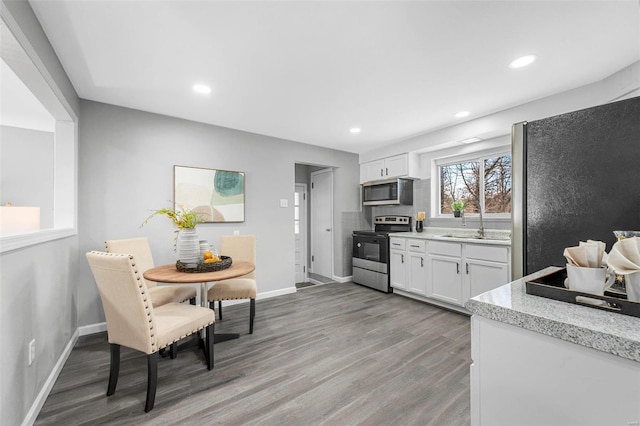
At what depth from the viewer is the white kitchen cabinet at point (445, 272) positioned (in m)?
3.20

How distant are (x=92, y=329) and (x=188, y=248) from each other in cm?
153

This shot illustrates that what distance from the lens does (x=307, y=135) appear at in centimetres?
393

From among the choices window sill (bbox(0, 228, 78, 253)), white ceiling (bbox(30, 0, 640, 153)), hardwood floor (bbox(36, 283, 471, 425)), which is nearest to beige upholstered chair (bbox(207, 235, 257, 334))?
hardwood floor (bbox(36, 283, 471, 425))

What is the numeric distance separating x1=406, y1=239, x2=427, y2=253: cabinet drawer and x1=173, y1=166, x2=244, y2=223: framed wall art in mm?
2391

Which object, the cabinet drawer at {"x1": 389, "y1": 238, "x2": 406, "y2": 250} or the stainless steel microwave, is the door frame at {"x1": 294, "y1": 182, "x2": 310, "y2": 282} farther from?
the cabinet drawer at {"x1": 389, "y1": 238, "x2": 406, "y2": 250}

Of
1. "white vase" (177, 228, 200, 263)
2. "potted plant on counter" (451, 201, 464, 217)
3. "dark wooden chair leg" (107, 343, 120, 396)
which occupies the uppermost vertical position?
"potted plant on counter" (451, 201, 464, 217)

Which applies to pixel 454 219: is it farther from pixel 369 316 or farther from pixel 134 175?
pixel 134 175

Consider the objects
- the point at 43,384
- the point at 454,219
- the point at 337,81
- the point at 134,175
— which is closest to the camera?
the point at 43,384

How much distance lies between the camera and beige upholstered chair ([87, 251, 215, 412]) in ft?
5.15

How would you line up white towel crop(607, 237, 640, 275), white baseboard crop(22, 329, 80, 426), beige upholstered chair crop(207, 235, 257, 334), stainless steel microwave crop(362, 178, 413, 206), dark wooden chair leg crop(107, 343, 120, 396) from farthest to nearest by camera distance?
1. stainless steel microwave crop(362, 178, 413, 206)
2. beige upholstered chair crop(207, 235, 257, 334)
3. dark wooden chair leg crop(107, 343, 120, 396)
4. white baseboard crop(22, 329, 80, 426)
5. white towel crop(607, 237, 640, 275)

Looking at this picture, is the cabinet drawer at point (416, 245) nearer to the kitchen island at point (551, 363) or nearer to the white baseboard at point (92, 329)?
the kitchen island at point (551, 363)

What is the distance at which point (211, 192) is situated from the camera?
3398mm

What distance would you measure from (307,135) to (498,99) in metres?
2.36

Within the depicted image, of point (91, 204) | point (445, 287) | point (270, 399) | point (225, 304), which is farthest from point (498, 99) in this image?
point (91, 204)
